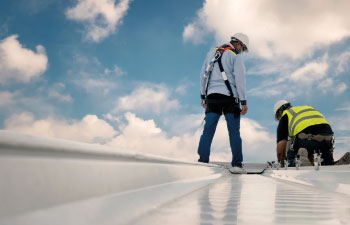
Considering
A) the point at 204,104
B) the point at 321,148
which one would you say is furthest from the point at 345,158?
the point at 204,104

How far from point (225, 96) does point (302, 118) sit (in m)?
0.92

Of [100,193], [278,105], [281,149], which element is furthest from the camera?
[278,105]

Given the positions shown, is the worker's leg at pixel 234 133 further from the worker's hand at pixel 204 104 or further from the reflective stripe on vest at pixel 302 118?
the reflective stripe on vest at pixel 302 118

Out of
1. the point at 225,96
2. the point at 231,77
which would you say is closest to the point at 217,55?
the point at 231,77

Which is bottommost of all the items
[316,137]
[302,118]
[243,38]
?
[316,137]

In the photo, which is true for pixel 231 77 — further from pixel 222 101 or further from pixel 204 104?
pixel 204 104

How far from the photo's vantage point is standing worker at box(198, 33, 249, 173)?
11.2 feet

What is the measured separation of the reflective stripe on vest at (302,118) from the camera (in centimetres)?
344

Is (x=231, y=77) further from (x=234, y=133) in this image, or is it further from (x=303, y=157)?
(x=303, y=157)

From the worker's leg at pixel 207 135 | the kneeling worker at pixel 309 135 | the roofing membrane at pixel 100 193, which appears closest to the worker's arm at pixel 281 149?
the kneeling worker at pixel 309 135

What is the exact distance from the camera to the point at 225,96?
341 centimetres

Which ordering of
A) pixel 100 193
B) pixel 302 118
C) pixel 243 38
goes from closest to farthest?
pixel 100 193
pixel 302 118
pixel 243 38

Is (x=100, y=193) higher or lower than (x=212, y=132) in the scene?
lower

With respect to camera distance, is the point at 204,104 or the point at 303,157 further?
the point at 204,104
